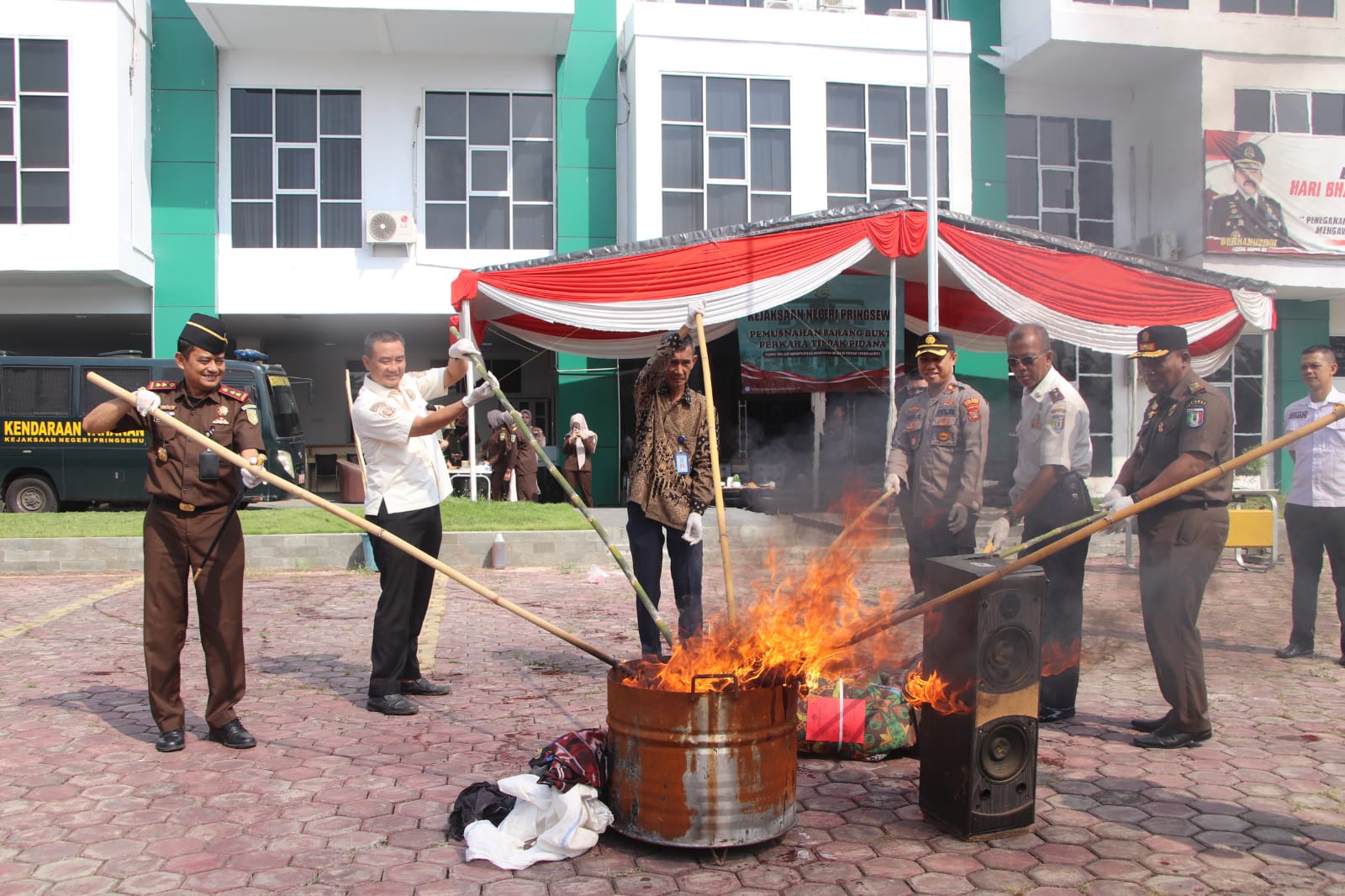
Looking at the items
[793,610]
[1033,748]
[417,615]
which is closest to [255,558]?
[417,615]

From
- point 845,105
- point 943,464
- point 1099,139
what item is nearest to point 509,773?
point 943,464

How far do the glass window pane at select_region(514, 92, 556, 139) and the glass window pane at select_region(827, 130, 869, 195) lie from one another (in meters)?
5.01

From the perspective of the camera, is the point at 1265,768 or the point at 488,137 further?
the point at 488,137

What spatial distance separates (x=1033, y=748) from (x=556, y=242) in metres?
14.9

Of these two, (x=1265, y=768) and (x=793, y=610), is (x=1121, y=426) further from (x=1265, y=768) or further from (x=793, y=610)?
(x=793, y=610)

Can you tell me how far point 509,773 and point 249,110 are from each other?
52.4ft

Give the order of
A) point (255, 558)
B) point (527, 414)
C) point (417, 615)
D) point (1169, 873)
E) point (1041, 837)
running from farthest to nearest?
point (527, 414) → point (255, 558) → point (417, 615) → point (1041, 837) → point (1169, 873)

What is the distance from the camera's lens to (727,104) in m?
16.4

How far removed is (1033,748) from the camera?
A: 3.35 m

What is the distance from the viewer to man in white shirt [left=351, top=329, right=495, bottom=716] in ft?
15.6

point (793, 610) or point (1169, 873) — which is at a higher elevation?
point (793, 610)

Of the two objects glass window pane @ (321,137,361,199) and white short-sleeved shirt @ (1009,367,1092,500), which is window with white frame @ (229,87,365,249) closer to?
glass window pane @ (321,137,361,199)

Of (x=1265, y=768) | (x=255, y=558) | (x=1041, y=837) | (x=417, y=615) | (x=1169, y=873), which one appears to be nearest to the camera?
(x=1169, y=873)

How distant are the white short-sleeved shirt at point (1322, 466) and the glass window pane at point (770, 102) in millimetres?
11843
